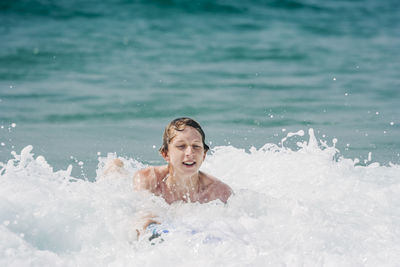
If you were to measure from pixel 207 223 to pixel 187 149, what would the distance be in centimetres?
57

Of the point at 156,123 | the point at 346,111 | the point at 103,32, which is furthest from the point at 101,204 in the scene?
the point at 103,32

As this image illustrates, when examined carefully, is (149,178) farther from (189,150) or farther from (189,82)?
(189,82)

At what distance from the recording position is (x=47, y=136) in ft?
27.6

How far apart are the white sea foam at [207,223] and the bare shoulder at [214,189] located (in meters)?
0.11

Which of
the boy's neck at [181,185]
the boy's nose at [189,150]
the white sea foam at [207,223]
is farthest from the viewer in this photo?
the boy's neck at [181,185]

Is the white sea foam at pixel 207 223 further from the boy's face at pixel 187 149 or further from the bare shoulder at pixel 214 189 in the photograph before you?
the boy's face at pixel 187 149

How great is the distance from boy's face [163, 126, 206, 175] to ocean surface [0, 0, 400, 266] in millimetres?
361

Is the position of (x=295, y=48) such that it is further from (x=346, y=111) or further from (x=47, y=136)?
(x=47, y=136)

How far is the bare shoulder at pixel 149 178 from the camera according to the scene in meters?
5.06

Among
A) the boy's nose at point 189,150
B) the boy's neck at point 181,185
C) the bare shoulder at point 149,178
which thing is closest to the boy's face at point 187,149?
the boy's nose at point 189,150

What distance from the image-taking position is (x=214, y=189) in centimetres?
513

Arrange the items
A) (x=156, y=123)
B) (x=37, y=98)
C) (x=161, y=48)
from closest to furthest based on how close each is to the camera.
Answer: (x=156, y=123) < (x=37, y=98) < (x=161, y=48)

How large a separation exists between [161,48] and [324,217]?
13436 mm

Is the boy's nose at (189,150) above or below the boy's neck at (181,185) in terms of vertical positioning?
above
